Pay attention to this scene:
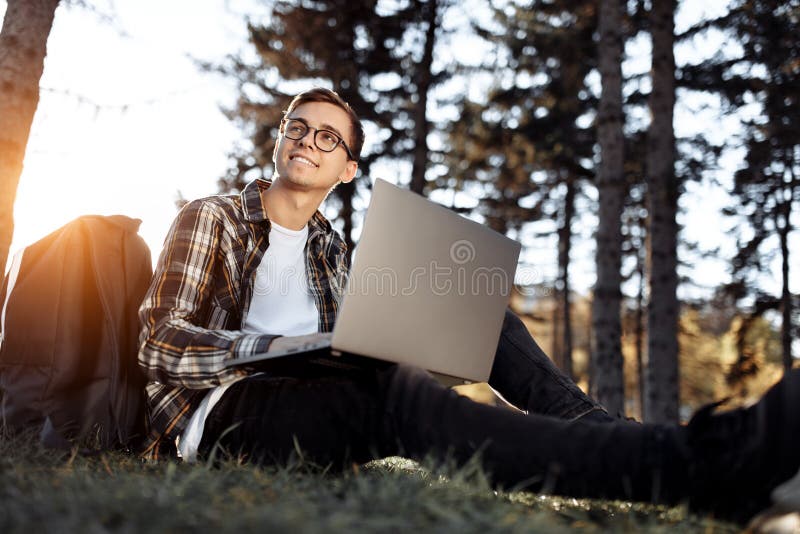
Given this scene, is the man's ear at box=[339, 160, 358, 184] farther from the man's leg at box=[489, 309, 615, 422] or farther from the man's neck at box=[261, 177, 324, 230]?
the man's leg at box=[489, 309, 615, 422]

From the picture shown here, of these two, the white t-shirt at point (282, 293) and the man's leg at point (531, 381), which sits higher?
the white t-shirt at point (282, 293)

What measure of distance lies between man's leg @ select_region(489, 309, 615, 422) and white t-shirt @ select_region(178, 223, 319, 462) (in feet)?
2.47

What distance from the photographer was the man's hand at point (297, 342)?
5.42 ft

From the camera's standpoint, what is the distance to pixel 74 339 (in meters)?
2.07

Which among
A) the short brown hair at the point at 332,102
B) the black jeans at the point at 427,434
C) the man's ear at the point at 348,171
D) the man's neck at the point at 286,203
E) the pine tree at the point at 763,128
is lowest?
the black jeans at the point at 427,434

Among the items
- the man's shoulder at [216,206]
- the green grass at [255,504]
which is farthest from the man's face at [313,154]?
the green grass at [255,504]

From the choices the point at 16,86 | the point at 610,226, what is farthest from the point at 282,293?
the point at 610,226

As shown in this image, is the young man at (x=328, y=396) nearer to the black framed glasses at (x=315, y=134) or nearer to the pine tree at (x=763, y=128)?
the black framed glasses at (x=315, y=134)

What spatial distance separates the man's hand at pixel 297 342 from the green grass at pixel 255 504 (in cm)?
33

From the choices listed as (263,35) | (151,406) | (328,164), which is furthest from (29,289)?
(263,35)

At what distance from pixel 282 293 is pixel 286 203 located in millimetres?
419

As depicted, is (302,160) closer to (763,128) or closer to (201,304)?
(201,304)

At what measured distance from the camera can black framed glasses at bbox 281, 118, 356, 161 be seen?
2.66m

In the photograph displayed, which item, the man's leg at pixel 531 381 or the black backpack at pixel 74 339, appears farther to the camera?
the man's leg at pixel 531 381
